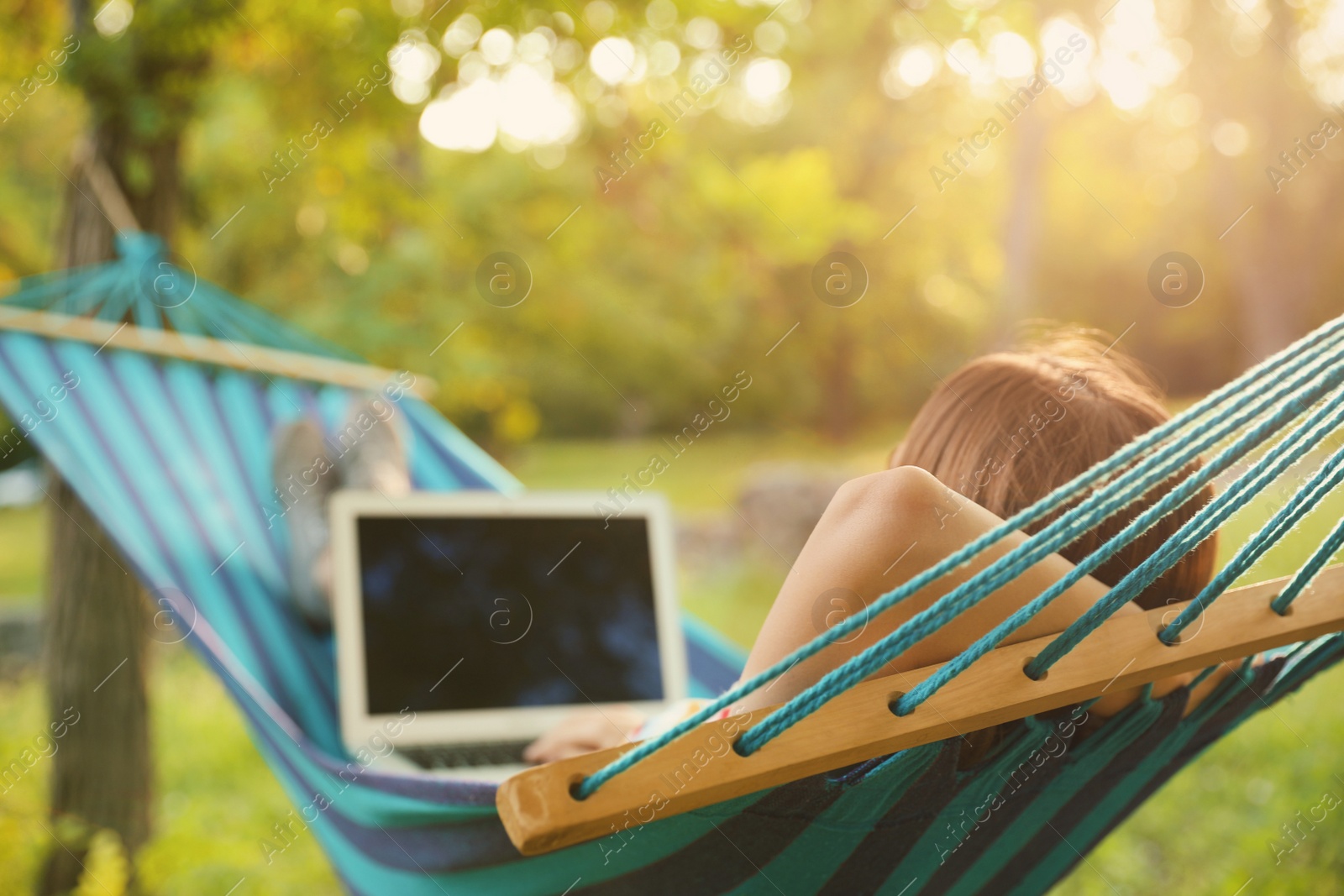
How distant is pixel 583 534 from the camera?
1.72 meters

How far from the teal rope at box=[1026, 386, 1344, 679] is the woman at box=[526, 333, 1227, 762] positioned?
30mm

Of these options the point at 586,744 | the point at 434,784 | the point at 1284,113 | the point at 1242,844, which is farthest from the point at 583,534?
the point at 1284,113

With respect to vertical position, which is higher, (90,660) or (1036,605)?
(90,660)

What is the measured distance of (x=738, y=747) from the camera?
0.60 meters

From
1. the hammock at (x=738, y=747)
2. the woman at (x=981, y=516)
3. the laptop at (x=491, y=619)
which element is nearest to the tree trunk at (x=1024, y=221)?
the laptop at (x=491, y=619)

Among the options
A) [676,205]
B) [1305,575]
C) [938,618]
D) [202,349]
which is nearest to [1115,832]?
[1305,575]

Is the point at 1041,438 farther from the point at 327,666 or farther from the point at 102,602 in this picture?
the point at 102,602

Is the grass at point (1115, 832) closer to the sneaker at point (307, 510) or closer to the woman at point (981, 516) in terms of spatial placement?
the woman at point (981, 516)

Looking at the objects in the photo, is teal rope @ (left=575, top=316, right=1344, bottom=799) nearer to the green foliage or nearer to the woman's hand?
the woman's hand

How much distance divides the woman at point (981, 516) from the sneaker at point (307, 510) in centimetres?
106

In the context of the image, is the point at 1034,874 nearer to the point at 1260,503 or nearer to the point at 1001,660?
the point at 1001,660

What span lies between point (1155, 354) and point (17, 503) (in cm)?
976

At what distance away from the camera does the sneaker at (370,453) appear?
2082mm

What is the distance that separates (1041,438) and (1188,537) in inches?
7.2
